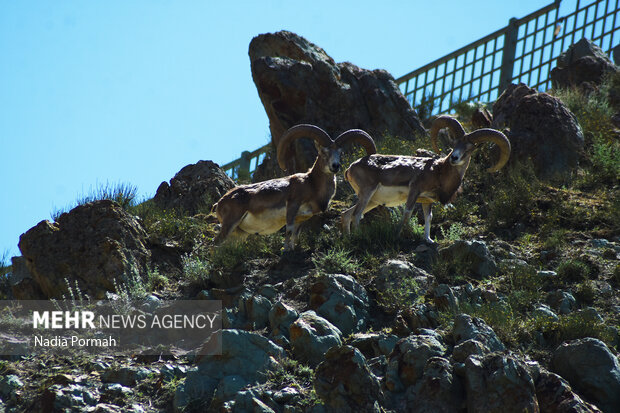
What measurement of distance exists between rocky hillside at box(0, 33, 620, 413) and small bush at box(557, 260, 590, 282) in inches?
1.2

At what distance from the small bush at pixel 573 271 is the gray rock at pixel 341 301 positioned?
3173 mm

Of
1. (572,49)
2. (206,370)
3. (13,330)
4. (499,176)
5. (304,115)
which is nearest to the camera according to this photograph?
(206,370)

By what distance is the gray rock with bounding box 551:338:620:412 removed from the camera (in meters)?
10.4

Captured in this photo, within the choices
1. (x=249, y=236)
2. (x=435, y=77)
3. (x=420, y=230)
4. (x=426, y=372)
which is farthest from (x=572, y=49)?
(x=426, y=372)

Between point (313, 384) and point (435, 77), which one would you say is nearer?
point (313, 384)

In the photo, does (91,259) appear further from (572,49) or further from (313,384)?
(572,49)

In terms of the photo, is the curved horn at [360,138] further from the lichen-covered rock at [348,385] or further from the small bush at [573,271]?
the lichen-covered rock at [348,385]

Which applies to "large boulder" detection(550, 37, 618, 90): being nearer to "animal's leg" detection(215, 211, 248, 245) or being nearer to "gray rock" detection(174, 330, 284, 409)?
"animal's leg" detection(215, 211, 248, 245)

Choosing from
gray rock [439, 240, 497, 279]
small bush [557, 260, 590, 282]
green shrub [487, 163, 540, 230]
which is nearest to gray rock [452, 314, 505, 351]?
gray rock [439, 240, 497, 279]

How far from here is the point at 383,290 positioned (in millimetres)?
13500

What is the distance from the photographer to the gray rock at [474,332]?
36.3ft

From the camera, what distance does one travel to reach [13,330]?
13.1 metres

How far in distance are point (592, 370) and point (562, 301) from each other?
7.83 feet

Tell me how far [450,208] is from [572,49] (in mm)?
10322
